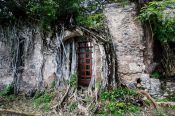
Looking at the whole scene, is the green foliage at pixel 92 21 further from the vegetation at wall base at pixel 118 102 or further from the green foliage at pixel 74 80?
the vegetation at wall base at pixel 118 102

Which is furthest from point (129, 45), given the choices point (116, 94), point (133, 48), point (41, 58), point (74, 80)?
point (41, 58)

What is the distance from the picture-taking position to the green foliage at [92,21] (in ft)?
23.1

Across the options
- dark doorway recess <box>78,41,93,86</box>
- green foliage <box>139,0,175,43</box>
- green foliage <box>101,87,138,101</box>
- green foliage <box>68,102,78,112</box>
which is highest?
green foliage <box>139,0,175,43</box>

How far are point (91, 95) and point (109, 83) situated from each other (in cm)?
67

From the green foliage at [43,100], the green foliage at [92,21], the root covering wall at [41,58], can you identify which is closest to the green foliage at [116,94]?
the root covering wall at [41,58]

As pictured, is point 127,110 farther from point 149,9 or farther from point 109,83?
point 149,9

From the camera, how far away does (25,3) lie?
7.26m

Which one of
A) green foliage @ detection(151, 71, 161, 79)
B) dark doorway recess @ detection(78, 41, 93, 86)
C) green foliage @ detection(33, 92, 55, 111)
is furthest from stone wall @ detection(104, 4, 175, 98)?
green foliage @ detection(33, 92, 55, 111)

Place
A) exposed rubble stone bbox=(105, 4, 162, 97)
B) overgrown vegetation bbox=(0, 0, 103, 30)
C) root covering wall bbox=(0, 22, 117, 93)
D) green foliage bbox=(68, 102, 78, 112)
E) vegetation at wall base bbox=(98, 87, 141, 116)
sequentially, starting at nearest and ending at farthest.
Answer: vegetation at wall base bbox=(98, 87, 141, 116) → green foliage bbox=(68, 102, 78, 112) → exposed rubble stone bbox=(105, 4, 162, 97) → overgrown vegetation bbox=(0, 0, 103, 30) → root covering wall bbox=(0, 22, 117, 93)

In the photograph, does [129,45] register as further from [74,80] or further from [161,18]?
[74,80]

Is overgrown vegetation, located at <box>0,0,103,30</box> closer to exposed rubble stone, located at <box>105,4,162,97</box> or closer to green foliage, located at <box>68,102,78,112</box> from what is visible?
exposed rubble stone, located at <box>105,4,162,97</box>

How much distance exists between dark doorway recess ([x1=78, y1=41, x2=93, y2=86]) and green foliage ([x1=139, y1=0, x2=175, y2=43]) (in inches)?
79.6

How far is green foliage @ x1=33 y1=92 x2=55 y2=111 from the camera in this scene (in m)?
6.38

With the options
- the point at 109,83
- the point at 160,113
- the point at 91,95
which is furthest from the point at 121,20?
the point at 160,113
